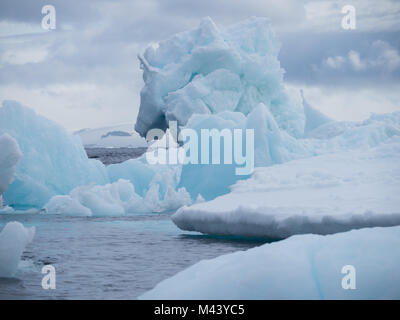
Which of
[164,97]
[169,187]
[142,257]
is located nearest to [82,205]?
[169,187]

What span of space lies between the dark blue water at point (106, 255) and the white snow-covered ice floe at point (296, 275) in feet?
5.83

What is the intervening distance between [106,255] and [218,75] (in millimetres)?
15448

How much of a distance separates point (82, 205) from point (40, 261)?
693 centimetres

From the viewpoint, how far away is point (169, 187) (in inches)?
610

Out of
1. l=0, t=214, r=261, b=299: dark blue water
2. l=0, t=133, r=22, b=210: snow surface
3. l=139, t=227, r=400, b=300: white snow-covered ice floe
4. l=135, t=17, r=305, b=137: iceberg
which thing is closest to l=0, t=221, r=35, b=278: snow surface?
l=0, t=214, r=261, b=299: dark blue water

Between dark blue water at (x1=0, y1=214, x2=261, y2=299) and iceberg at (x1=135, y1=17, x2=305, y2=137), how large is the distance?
1106 cm

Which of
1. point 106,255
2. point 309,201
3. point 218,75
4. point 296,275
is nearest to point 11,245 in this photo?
point 106,255

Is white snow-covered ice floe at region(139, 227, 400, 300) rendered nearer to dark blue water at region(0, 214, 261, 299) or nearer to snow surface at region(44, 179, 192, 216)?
dark blue water at region(0, 214, 261, 299)

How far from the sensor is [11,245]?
733 centimetres

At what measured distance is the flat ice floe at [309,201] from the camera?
8.63 meters

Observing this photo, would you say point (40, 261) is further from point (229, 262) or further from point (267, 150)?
point (267, 150)

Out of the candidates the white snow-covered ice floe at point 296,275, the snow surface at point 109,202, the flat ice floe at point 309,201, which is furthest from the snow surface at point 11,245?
the snow surface at point 109,202

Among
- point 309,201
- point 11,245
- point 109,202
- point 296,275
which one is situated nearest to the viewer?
point 296,275

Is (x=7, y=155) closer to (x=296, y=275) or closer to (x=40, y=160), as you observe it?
(x=296, y=275)
